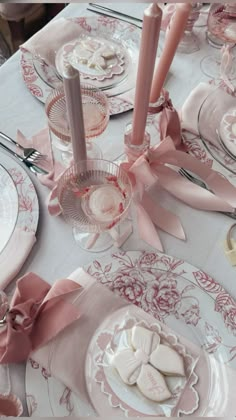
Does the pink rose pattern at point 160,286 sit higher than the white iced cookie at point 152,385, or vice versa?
the pink rose pattern at point 160,286

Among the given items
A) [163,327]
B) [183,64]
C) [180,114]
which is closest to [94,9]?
[183,64]

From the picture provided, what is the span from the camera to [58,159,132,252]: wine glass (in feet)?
2.29

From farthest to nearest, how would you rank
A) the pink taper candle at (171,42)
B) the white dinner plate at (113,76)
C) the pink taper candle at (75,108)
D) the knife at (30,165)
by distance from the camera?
the white dinner plate at (113,76)
the knife at (30,165)
the pink taper candle at (171,42)
the pink taper candle at (75,108)

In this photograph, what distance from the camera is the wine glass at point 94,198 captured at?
0.70 metres

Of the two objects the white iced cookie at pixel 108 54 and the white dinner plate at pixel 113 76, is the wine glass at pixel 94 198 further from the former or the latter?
the white iced cookie at pixel 108 54

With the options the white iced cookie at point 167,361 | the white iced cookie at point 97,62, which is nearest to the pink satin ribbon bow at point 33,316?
the white iced cookie at point 167,361

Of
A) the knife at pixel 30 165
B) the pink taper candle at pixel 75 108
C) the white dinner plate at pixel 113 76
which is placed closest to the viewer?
the pink taper candle at pixel 75 108

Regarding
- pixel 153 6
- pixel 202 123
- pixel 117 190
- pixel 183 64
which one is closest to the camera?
pixel 153 6

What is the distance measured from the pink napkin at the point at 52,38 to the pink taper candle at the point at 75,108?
324 millimetres

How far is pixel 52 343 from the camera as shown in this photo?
62 centimetres

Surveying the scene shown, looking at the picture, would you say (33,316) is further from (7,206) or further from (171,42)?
(171,42)

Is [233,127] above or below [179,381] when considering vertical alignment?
above

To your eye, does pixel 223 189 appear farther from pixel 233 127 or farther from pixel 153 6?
pixel 153 6

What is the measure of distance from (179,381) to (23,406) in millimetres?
193
